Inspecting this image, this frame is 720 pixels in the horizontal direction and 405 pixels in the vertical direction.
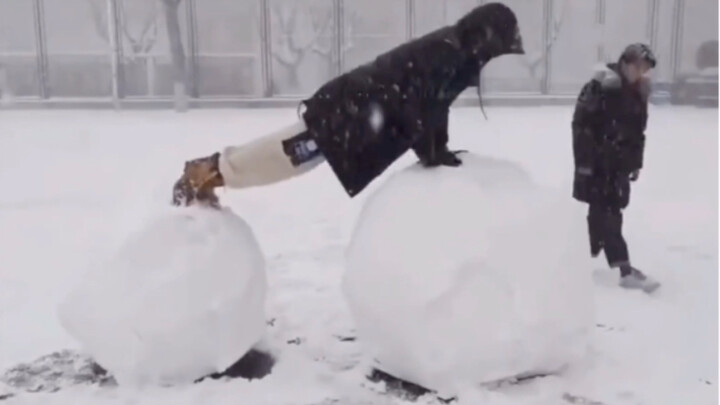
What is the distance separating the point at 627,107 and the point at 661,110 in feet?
45.3

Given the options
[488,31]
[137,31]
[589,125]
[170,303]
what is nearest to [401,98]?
[488,31]

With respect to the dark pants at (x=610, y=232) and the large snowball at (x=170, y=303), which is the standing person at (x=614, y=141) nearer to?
the dark pants at (x=610, y=232)

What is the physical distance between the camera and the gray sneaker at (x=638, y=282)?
4973mm

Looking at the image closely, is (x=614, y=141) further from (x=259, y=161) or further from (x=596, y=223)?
(x=259, y=161)

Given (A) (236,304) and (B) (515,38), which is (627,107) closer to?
(B) (515,38)

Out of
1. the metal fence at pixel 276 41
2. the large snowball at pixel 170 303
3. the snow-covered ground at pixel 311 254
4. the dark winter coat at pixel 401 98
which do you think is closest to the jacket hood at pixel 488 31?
the dark winter coat at pixel 401 98

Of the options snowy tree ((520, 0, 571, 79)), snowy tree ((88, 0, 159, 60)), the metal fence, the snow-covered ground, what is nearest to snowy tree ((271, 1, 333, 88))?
the metal fence

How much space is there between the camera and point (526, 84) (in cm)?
2019

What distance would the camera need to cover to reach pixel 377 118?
3.53 m

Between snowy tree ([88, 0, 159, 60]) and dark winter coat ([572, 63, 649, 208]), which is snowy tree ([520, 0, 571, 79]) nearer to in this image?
snowy tree ([88, 0, 159, 60])

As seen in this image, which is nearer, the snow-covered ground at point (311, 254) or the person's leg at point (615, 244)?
the snow-covered ground at point (311, 254)

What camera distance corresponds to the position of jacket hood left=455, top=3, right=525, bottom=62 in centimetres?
357

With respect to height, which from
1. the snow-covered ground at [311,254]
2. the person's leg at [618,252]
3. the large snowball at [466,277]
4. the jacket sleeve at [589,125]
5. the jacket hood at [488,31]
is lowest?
the snow-covered ground at [311,254]

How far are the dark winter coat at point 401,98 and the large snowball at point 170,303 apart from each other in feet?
2.00
